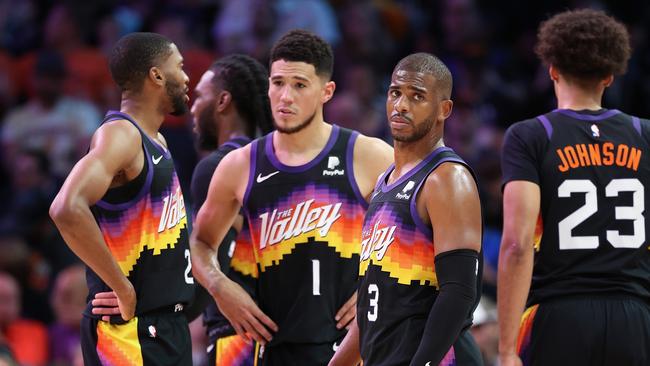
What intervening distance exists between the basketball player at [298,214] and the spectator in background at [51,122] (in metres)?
5.91

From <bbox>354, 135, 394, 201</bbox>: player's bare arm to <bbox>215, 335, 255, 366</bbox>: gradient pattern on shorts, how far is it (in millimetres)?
1264

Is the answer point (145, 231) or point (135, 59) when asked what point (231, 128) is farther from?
point (145, 231)

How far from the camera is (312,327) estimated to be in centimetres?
617

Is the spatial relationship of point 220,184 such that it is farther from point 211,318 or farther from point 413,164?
point 413,164

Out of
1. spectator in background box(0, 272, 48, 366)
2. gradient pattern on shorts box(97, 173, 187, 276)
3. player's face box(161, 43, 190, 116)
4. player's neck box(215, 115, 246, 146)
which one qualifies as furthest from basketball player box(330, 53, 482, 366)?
spectator in background box(0, 272, 48, 366)

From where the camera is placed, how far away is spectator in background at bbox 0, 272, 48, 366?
380 inches

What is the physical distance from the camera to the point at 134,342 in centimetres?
589

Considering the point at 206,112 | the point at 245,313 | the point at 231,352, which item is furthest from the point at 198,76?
the point at 245,313

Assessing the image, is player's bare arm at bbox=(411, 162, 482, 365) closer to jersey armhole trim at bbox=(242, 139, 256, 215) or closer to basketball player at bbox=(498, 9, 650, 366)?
basketball player at bbox=(498, 9, 650, 366)

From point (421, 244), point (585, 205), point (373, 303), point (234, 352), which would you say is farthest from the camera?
point (234, 352)

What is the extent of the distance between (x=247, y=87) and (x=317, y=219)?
4.45 feet

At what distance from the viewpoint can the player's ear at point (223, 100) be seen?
282 inches

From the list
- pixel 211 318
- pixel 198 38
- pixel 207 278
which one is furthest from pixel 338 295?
pixel 198 38

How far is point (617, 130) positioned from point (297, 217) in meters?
1.82
